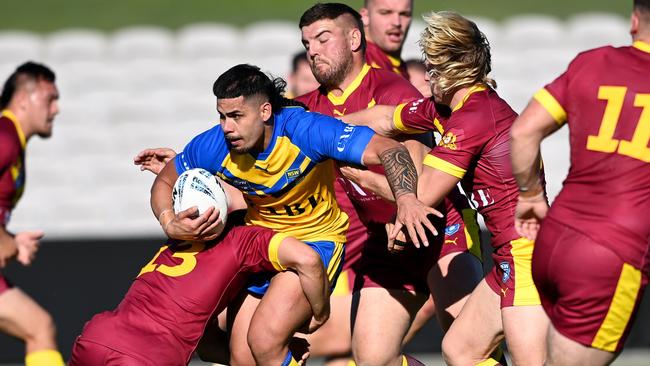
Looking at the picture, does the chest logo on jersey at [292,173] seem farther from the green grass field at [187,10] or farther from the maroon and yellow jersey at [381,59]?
the green grass field at [187,10]

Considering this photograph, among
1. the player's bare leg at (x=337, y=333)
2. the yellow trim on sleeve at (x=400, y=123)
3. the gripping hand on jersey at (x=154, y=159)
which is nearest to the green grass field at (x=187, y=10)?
the player's bare leg at (x=337, y=333)

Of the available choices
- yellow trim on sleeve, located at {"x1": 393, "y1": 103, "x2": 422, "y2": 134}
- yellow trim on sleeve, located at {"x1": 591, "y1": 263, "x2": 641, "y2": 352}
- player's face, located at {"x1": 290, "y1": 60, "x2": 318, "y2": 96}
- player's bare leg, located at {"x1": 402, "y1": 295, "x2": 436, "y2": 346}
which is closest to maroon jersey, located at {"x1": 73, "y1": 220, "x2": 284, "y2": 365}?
yellow trim on sleeve, located at {"x1": 393, "y1": 103, "x2": 422, "y2": 134}

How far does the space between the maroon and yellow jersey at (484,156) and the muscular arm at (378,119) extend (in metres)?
0.50

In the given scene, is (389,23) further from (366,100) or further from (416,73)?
(366,100)

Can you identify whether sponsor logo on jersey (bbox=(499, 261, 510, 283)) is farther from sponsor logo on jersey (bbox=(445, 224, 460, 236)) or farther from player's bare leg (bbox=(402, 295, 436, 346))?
player's bare leg (bbox=(402, 295, 436, 346))

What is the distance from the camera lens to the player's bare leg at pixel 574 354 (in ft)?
14.7

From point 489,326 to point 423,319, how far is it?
1377 mm

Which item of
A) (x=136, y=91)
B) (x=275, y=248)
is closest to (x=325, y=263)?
(x=275, y=248)

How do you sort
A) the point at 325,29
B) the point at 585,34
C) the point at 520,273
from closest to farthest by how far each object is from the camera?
the point at 520,273 → the point at 325,29 → the point at 585,34

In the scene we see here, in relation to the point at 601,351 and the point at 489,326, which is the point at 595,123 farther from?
the point at 489,326

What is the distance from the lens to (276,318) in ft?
19.1

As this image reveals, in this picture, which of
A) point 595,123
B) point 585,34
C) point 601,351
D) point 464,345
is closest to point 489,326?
point 464,345

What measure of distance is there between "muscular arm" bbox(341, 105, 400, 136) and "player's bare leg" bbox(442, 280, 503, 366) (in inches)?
42.9

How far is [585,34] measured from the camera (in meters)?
13.0
